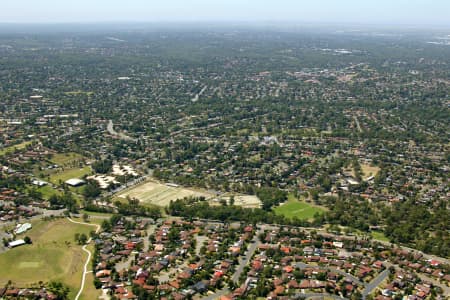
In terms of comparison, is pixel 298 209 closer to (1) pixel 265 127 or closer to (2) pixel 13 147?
(1) pixel 265 127

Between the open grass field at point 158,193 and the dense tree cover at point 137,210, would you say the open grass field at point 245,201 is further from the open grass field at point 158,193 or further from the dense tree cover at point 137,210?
the dense tree cover at point 137,210

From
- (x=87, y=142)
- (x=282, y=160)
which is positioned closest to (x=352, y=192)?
(x=282, y=160)

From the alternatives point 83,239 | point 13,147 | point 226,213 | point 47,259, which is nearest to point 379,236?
point 226,213

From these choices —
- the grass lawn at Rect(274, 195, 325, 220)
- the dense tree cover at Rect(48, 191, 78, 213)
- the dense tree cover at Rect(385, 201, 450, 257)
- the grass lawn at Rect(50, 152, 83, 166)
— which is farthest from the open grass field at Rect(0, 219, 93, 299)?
the dense tree cover at Rect(385, 201, 450, 257)

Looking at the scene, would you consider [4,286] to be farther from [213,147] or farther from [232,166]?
[213,147]

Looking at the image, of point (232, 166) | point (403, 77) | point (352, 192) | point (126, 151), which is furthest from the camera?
point (403, 77)

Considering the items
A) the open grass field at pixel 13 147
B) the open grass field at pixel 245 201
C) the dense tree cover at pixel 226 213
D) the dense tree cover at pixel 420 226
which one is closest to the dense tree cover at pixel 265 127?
the dense tree cover at pixel 420 226
